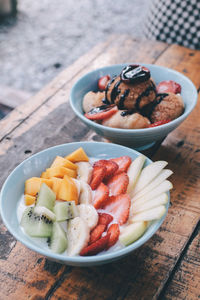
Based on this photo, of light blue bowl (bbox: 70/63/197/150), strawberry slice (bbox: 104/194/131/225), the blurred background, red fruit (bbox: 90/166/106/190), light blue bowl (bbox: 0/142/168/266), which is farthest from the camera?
the blurred background

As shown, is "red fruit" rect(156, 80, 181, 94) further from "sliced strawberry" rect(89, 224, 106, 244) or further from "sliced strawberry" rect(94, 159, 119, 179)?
"sliced strawberry" rect(89, 224, 106, 244)

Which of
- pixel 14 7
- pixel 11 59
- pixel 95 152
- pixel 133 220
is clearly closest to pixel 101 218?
pixel 133 220

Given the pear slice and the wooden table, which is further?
the pear slice

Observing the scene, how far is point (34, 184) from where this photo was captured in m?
0.89

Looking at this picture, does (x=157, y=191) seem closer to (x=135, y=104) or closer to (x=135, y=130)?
(x=135, y=130)

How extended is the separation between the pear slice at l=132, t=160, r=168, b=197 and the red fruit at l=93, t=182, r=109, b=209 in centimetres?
8

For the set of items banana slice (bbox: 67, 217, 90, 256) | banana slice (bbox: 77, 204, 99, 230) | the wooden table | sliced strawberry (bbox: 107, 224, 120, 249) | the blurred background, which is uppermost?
banana slice (bbox: 67, 217, 90, 256)

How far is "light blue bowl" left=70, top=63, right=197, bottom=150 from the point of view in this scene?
105 centimetres

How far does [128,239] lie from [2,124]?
0.79 metres

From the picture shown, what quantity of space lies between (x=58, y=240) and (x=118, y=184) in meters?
0.23

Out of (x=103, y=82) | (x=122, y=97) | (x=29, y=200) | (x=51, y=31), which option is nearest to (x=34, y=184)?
(x=29, y=200)

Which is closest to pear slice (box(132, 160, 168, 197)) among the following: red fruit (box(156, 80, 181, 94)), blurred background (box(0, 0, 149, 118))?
red fruit (box(156, 80, 181, 94))

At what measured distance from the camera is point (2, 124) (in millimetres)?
1341

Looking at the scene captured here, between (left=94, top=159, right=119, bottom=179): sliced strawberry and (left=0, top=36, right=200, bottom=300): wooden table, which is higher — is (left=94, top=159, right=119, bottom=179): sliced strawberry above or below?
above
